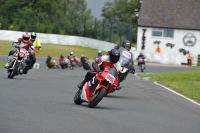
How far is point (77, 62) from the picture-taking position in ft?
152

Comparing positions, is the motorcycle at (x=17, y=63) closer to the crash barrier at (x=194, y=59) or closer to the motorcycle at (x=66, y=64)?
the motorcycle at (x=66, y=64)

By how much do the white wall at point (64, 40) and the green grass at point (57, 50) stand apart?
115 centimetres

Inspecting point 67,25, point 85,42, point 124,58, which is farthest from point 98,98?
point 67,25

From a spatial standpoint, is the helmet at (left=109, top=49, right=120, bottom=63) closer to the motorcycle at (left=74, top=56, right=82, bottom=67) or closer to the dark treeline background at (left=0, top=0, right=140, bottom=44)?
the motorcycle at (left=74, top=56, right=82, bottom=67)

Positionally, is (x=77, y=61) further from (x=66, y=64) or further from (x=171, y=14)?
(x=171, y=14)

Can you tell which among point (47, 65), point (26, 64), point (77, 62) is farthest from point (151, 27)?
point (26, 64)

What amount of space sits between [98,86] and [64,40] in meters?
53.5

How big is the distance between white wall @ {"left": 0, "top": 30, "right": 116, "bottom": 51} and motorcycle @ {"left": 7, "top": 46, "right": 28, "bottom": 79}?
40.1m

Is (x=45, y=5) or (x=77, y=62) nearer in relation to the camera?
(x=77, y=62)

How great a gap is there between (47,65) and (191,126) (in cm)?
2989

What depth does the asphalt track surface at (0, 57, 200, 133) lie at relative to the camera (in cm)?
1083

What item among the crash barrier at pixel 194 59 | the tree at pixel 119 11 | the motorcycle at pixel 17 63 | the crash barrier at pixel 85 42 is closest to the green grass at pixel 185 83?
the motorcycle at pixel 17 63

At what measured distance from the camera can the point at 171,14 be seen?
71750mm

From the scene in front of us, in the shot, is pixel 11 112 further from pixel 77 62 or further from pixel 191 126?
pixel 77 62
